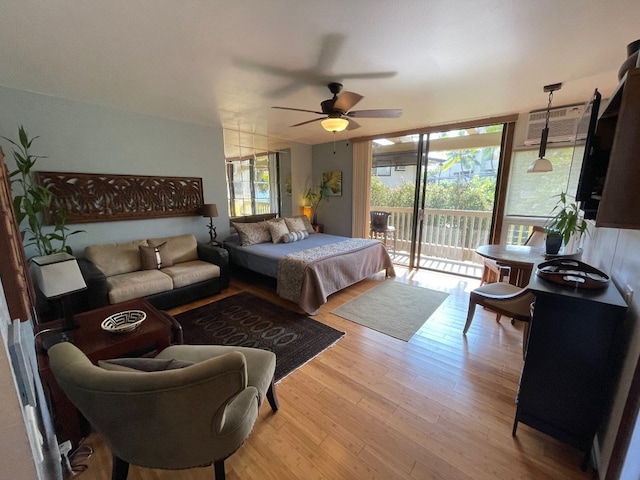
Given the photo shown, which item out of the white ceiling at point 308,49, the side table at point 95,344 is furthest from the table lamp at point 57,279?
the white ceiling at point 308,49

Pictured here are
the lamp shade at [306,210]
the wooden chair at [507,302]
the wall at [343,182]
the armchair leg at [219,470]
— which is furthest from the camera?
the lamp shade at [306,210]

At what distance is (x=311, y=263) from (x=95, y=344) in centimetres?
193

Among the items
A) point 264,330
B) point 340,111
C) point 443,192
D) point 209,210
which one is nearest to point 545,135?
point 443,192

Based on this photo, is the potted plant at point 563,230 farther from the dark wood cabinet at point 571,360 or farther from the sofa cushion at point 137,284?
the sofa cushion at point 137,284

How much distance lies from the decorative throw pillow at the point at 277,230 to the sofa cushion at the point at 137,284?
5.19ft

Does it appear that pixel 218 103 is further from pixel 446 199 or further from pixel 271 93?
pixel 446 199

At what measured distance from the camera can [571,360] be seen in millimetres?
1315

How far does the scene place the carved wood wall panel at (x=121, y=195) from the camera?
9.46ft

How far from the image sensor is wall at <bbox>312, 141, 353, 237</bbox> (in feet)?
16.9

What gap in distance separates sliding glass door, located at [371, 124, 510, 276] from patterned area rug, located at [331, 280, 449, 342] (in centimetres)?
122

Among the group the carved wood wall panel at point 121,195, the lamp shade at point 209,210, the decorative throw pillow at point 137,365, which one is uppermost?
the carved wood wall panel at point 121,195

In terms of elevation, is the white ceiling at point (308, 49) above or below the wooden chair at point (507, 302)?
above

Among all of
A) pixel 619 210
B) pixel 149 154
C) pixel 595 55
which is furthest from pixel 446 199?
pixel 149 154

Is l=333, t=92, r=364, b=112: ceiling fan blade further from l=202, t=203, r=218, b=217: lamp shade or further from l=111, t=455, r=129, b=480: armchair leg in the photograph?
l=111, t=455, r=129, b=480: armchair leg
